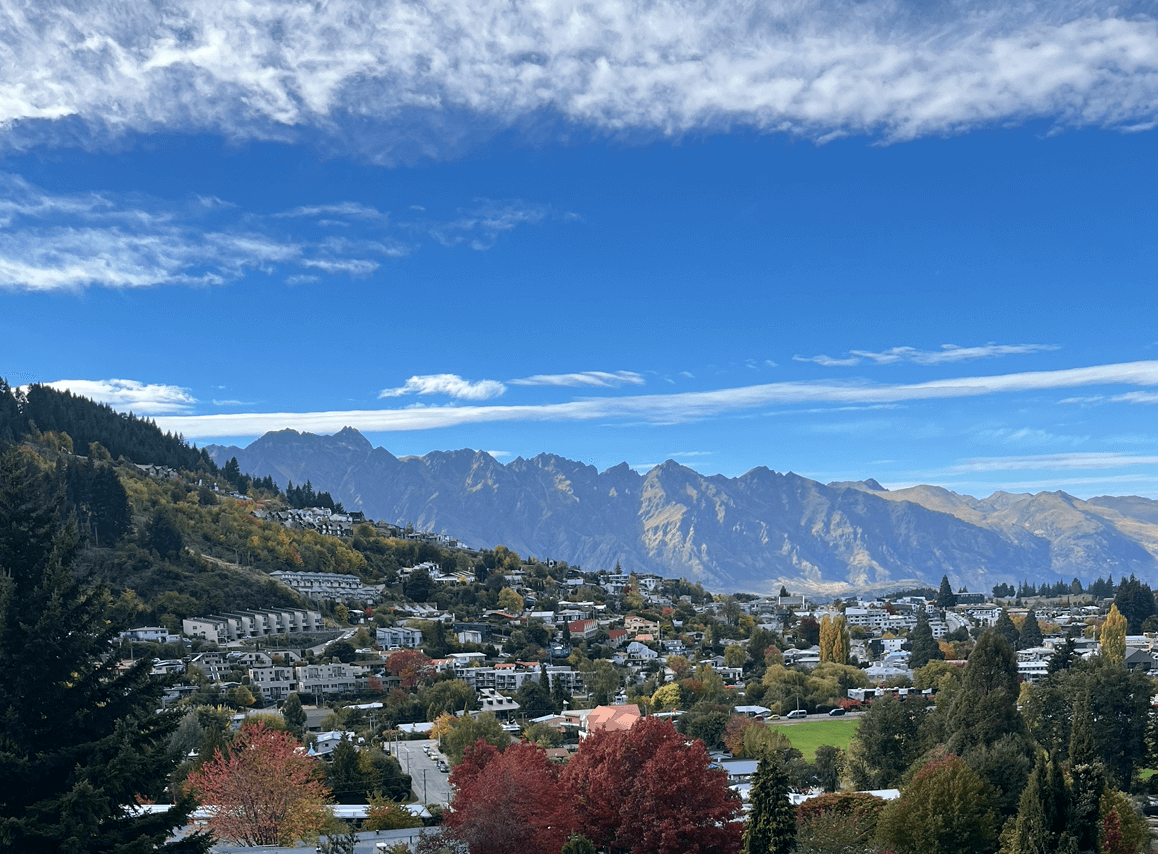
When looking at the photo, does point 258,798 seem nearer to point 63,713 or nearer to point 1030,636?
point 63,713

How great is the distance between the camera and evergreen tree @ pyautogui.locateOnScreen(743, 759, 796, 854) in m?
27.8

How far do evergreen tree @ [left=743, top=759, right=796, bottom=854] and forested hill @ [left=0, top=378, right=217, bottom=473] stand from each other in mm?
125416

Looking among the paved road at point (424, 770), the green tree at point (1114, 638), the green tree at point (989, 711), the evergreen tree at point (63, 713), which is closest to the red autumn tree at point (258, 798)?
the paved road at point (424, 770)

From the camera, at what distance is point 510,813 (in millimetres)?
28484

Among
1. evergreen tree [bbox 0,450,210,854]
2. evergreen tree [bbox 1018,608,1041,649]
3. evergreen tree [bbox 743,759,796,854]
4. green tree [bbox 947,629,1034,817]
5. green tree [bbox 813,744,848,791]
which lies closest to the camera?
evergreen tree [bbox 0,450,210,854]

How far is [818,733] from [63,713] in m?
65.4

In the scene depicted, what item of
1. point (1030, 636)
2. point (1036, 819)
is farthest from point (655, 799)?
point (1030, 636)

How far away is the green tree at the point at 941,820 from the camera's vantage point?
3075 cm

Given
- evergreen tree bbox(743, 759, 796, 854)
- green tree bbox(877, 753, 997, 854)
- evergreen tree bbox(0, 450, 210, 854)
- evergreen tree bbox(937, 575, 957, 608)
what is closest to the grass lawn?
green tree bbox(877, 753, 997, 854)

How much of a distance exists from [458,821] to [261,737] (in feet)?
32.8

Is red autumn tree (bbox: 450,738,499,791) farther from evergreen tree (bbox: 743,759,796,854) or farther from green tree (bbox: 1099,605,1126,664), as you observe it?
green tree (bbox: 1099,605,1126,664)

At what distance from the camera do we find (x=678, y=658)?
340ft

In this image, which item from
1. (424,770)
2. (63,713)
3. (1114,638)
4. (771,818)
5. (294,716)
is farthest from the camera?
(1114,638)

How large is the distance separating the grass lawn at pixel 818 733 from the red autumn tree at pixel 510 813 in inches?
1462
